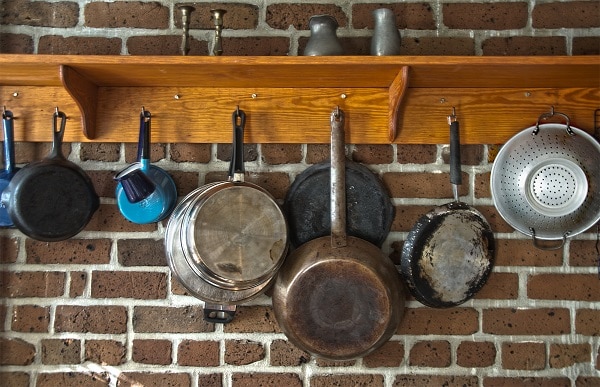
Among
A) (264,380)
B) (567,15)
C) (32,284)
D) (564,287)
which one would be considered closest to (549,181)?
(564,287)

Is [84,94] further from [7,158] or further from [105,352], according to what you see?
[105,352]

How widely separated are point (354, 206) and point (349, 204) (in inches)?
0.5

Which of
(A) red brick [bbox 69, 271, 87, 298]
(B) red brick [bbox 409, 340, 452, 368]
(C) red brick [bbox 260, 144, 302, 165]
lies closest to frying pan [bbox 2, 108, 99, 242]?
(A) red brick [bbox 69, 271, 87, 298]

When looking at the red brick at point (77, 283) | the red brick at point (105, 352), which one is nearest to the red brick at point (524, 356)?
the red brick at point (105, 352)

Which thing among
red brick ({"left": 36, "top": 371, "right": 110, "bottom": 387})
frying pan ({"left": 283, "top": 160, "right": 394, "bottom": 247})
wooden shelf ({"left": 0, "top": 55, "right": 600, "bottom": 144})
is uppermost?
wooden shelf ({"left": 0, "top": 55, "right": 600, "bottom": 144})

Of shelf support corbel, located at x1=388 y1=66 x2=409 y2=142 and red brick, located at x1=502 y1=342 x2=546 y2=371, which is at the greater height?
shelf support corbel, located at x1=388 y1=66 x2=409 y2=142

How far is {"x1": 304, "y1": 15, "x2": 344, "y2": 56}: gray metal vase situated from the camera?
133 centimetres

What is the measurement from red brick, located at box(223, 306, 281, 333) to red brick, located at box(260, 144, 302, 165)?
362mm

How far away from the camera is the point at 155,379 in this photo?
1462 mm

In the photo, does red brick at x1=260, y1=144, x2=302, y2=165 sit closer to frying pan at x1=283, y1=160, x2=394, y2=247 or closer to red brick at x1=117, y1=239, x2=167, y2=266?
frying pan at x1=283, y1=160, x2=394, y2=247

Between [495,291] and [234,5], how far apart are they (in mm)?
960

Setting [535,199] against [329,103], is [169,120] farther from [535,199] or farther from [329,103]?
[535,199]

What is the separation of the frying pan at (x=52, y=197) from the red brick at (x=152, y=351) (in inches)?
12.5

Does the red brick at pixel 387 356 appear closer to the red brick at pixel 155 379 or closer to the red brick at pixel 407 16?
the red brick at pixel 155 379
